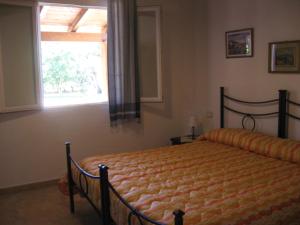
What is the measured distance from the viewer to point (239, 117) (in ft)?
13.7

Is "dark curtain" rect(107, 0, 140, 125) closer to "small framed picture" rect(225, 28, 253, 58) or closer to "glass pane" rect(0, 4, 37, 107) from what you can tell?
"glass pane" rect(0, 4, 37, 107)

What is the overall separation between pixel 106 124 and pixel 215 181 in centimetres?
208

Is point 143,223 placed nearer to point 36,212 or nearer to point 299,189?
point 299,189

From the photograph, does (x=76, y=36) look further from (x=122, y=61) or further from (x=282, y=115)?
(x=282, y=115)

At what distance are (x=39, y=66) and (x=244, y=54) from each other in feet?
7.87

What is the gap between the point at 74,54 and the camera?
4.66m

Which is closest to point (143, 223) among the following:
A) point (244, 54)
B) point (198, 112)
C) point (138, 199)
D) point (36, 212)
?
point (138, 199)

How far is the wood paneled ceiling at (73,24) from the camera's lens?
4.40 metres

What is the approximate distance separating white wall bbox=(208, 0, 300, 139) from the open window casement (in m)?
2.24

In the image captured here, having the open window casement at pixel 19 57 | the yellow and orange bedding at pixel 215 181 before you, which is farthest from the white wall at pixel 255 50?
the open window casement at pixel 19 57

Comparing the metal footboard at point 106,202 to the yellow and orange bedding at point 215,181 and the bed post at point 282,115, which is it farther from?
the bed post at point 282,115

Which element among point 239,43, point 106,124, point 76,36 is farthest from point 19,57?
point 239,43

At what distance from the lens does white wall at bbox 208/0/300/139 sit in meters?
3.48

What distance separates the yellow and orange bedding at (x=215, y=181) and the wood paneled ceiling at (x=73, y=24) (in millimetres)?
2076
